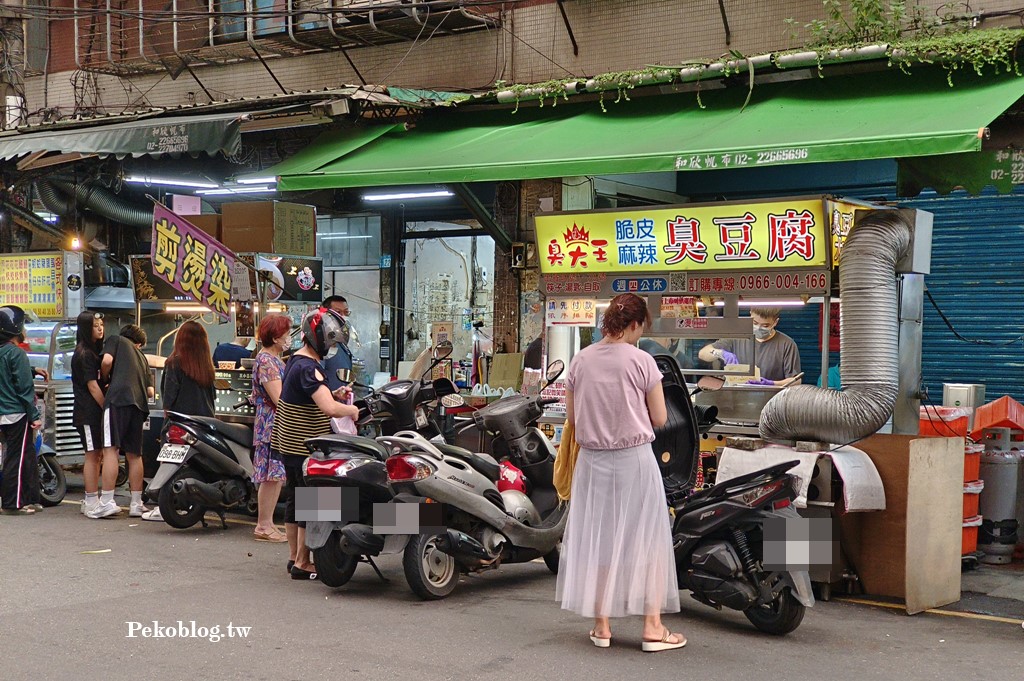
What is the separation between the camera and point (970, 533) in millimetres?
8750

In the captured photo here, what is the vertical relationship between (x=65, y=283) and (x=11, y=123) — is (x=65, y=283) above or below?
below

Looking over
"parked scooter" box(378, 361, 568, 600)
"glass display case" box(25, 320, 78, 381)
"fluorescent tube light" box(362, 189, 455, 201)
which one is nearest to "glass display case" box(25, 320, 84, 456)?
"glass display case" box(25, 320, 78, 381)

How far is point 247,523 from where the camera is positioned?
10906 millimetres

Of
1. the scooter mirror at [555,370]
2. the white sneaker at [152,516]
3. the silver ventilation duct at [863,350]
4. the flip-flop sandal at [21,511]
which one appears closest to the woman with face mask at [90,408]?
the white sneaker at [152,516]

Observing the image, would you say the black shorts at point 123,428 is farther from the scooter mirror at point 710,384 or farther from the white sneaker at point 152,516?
the scooter mirror at point 710,384

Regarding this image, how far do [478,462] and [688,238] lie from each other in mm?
2817

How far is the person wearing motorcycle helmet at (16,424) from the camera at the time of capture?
36.2 ft

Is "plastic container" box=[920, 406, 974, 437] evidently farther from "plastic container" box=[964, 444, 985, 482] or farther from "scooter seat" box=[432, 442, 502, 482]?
"scooter seat" box=[432, 442, 502, 482]

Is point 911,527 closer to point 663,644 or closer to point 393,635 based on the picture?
point 663,644

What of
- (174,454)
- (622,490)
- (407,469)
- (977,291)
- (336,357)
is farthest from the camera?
(977,291)

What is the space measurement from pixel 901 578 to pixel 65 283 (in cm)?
1072

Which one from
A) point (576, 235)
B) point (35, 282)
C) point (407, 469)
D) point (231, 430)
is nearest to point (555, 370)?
point (407, 469)

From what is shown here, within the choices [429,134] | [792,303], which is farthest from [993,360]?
[429,134]

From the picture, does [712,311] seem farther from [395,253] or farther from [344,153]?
[395,253]
